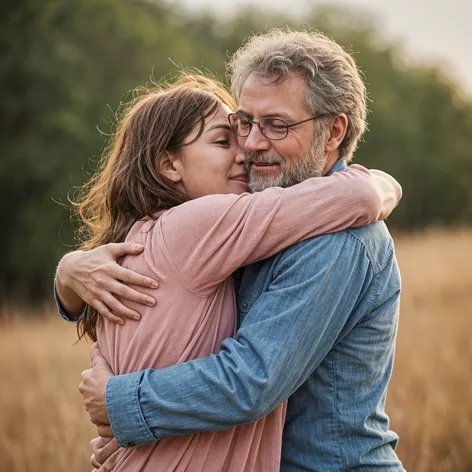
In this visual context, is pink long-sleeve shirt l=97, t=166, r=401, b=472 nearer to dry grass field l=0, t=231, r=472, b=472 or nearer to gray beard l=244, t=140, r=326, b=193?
gray beard l=244, t=140, r=326, b=193

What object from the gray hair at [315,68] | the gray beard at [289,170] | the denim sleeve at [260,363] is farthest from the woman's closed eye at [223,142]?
the denim sleeve at [260,363]

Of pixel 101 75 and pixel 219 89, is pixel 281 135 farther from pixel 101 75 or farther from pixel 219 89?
pixel 101 75

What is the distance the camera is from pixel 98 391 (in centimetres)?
237

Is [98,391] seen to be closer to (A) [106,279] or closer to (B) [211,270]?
(A) [106,279]

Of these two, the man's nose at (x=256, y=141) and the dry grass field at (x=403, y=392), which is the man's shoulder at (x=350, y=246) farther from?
the dry grass field at (x=403, y=392)

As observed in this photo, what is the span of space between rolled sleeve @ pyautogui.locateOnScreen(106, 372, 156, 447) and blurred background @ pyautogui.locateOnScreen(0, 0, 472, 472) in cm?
189

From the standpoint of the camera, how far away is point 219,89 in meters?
2.98

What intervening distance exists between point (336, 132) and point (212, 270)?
3.05 feet

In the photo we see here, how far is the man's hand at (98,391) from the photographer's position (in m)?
2.36

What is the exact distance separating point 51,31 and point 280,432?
20591 mm

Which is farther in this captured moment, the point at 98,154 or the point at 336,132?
the point at 98,154

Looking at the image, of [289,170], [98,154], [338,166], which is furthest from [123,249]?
[98,154]

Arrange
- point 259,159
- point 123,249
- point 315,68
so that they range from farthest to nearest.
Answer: point 259,159
point 315,68
point 123,249

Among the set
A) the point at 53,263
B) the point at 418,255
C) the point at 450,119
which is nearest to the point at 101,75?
the point at 53,263
